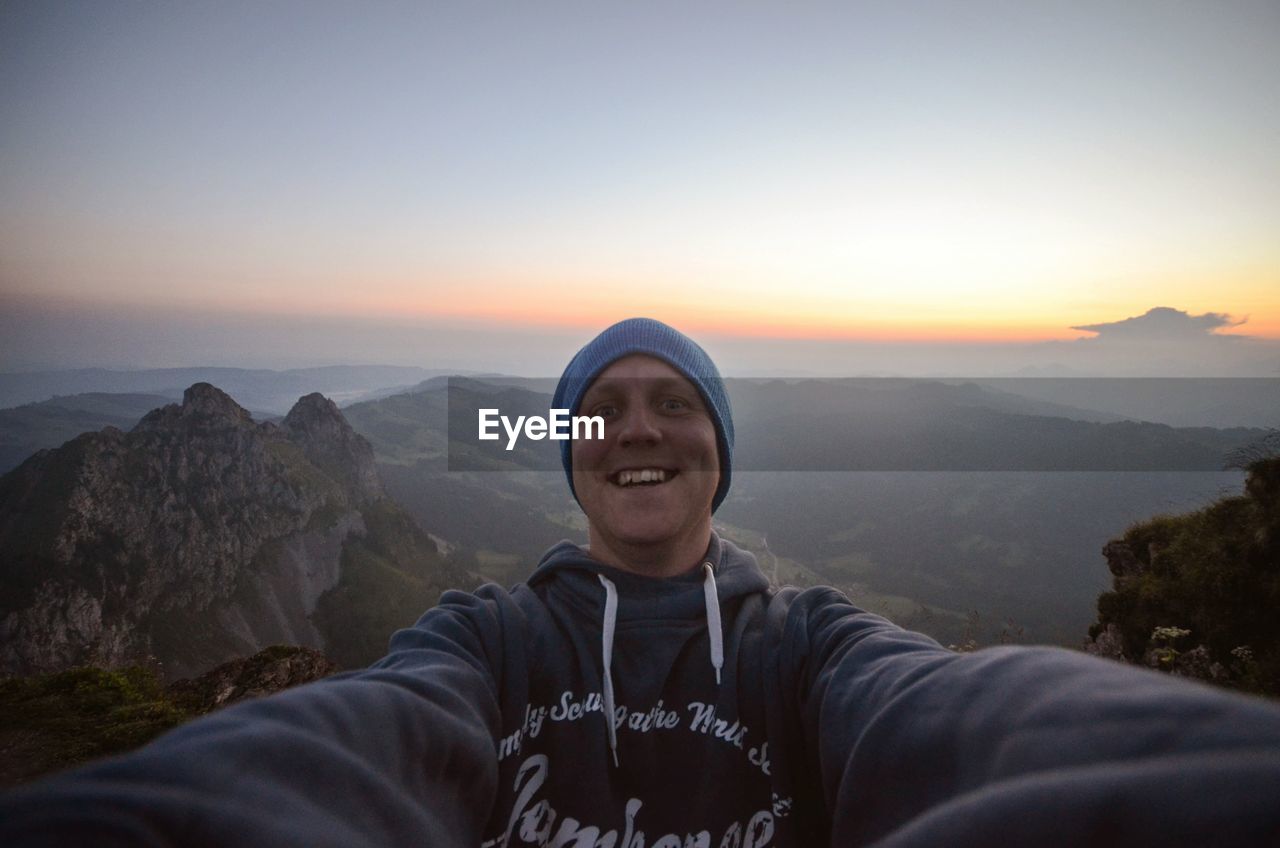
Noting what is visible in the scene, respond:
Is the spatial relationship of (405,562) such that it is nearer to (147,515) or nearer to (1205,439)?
(147,515)

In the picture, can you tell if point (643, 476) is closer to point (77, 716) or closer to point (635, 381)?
point (635, 381)

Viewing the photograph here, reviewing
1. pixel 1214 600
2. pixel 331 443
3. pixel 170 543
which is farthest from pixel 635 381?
pixel 331 443

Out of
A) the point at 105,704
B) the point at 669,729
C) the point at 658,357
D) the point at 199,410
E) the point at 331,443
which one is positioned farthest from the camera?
the point at 331,443

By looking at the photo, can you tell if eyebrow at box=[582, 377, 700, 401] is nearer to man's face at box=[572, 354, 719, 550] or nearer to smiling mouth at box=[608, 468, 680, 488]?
man's face at box=[572, 354, 719, 550]

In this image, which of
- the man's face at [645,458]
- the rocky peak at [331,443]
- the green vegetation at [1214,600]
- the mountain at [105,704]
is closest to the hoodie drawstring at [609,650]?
the man's face at [645,458]

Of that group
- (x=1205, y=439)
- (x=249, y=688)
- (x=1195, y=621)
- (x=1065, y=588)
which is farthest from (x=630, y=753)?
(x=1205, y=439)

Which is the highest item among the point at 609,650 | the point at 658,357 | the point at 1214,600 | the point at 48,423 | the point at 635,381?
the point at 658,357
